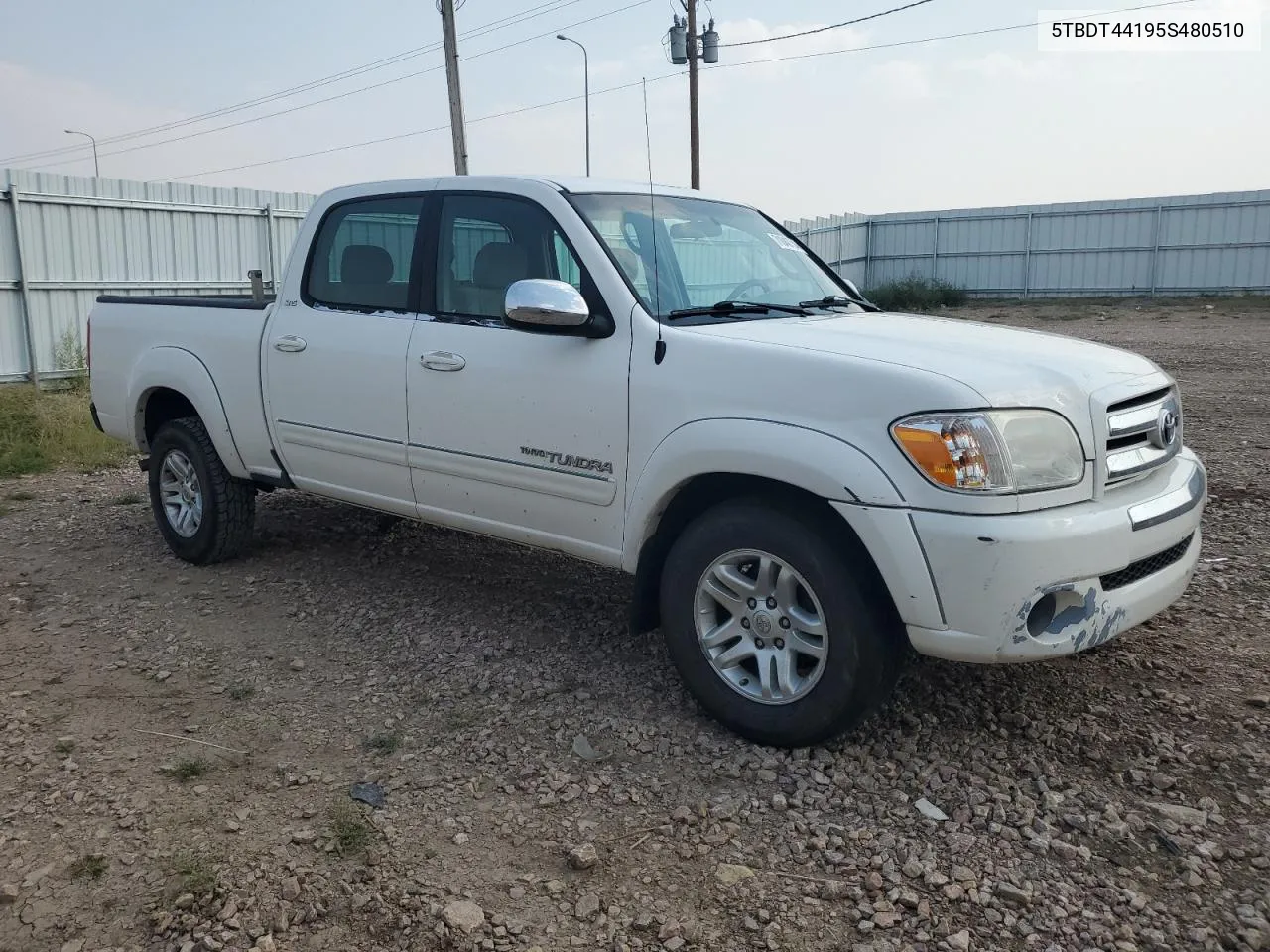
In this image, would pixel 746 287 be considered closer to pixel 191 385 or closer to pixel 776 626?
pixel 776 626

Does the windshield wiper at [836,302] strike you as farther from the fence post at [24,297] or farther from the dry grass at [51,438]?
the fence post at [24,297]

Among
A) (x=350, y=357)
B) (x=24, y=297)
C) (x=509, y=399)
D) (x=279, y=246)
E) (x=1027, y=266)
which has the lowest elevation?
(x=509, y=399)

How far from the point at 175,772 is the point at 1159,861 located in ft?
9.83

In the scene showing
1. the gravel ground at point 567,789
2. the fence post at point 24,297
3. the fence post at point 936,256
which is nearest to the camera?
the gravel ground at point 567,789

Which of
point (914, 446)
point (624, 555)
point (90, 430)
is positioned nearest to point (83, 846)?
point (624, 555)

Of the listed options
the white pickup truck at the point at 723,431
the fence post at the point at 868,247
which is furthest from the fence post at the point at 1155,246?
the white pickup truck at the point at 723,431

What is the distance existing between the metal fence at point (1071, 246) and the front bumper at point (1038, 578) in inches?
913

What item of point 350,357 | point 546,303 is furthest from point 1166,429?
point 350,357

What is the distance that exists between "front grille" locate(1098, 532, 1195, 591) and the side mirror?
193cm

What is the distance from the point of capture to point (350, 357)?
482cm

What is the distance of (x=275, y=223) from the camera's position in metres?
17.1

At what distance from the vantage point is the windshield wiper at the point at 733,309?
3998 millimetres

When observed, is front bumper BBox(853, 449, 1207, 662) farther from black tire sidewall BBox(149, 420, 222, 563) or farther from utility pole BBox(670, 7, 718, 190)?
utility pole BBox(670, 7, 718, 190)

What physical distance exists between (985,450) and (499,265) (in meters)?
2.19
